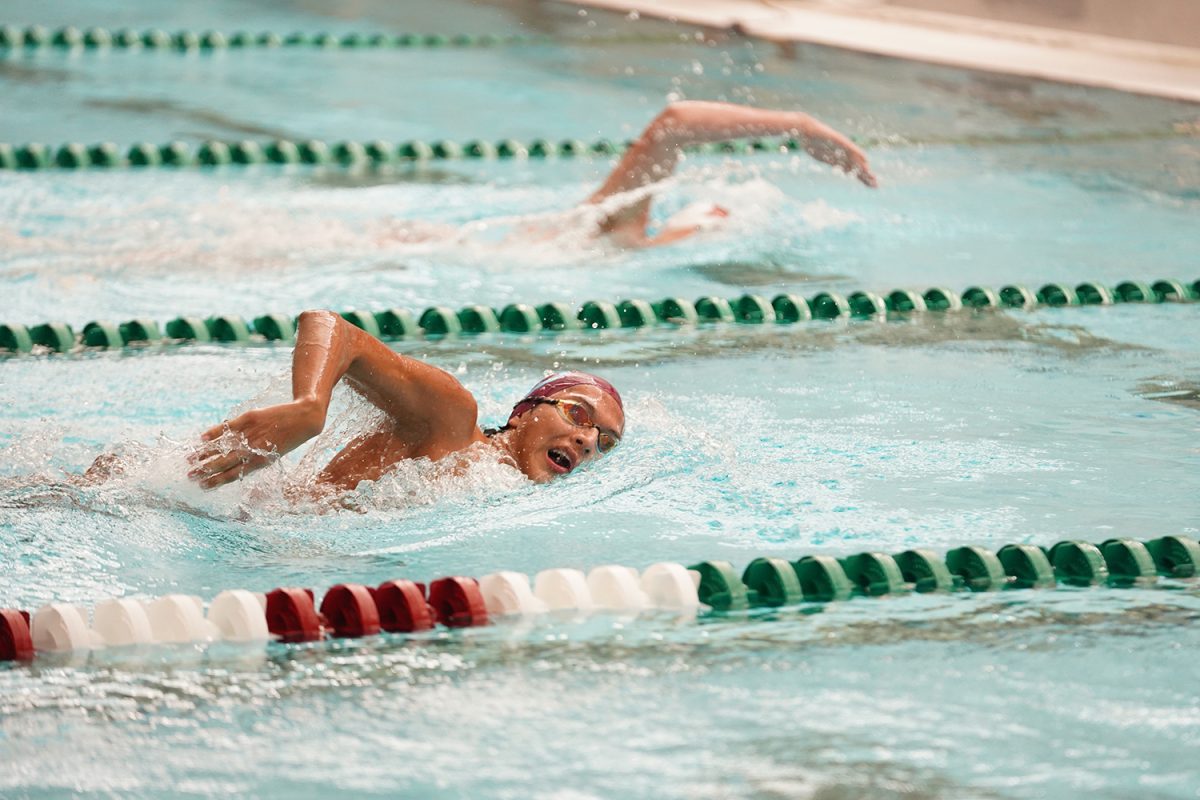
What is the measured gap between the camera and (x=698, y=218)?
602 cm

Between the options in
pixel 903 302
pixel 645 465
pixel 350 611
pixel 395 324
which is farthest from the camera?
pixel 903 302

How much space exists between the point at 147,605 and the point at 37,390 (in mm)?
1741

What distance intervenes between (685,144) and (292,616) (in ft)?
10.2

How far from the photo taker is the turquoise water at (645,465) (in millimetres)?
2258

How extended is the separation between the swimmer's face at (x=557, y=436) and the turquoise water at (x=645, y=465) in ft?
0.18

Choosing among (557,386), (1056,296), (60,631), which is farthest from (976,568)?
(1056,296)

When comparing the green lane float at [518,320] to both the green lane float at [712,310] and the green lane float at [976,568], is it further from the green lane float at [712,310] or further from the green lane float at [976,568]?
the green lane float at [976,568]

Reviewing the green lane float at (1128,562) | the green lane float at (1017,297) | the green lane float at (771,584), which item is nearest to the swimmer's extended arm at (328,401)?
the green lane float at (771,584)

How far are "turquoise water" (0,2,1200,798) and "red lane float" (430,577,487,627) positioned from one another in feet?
0.19

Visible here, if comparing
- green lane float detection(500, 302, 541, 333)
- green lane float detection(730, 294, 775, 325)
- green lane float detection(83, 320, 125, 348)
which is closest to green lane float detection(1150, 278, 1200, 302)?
green lane float detection(730, 294, 775, 325)

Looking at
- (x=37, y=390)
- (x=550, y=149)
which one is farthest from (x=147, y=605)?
(x=550, y=149)

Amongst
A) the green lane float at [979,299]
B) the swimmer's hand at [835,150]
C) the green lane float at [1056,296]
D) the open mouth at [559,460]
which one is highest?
the swimmer's hand at [835,150]

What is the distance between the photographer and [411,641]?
8.48ft

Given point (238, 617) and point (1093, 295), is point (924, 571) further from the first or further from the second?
point (1093, 295)
